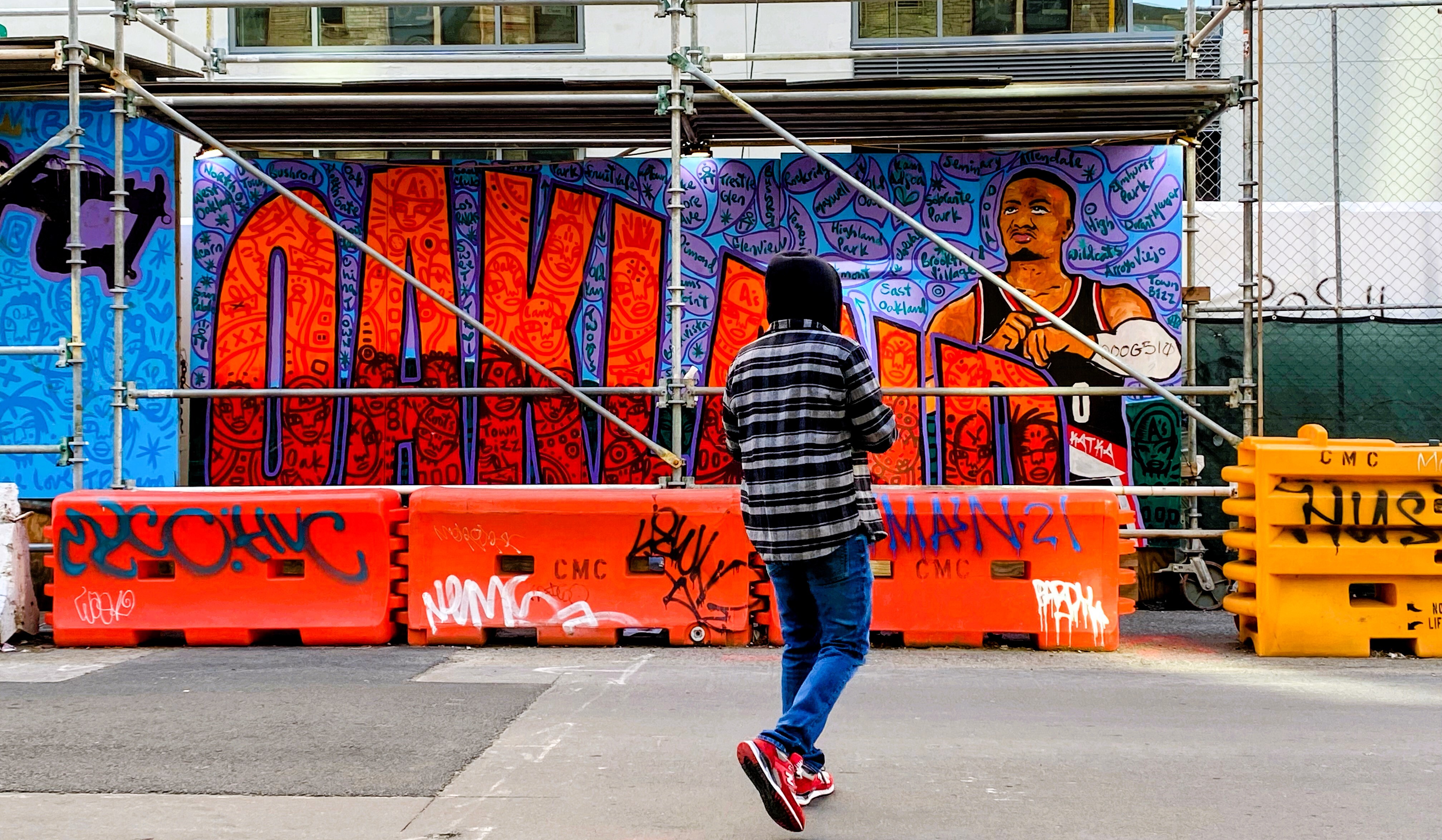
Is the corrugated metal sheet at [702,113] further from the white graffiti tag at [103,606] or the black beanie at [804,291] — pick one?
the black beanie at [804,291]

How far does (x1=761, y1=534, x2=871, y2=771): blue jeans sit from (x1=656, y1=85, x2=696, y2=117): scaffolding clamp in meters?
4.51

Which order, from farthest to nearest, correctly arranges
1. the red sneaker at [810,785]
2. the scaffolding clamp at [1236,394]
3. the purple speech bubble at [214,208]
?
the purple speech bubble at [214,208], the scaffolding clamp at [1236,394], the red sneaker at [810,785]

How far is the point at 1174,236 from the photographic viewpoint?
10.1 m

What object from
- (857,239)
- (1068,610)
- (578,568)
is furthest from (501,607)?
(857,239)

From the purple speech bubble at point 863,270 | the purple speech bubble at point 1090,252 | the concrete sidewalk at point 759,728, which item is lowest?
the concrete sidewalk at point 759,728

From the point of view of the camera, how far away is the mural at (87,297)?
10031 millimetres

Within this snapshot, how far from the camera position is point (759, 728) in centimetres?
565

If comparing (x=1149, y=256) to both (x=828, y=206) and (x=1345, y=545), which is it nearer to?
(x=828, y=206)

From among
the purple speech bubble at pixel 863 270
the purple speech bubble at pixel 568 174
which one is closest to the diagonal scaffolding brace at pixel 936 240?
the purple speech bubble at pixel 863 270

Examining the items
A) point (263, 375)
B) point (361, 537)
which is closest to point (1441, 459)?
point (361, 537)

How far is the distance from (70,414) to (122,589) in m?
2.79

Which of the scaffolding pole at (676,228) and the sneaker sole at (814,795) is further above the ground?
the scaffolding pole at (676,228)

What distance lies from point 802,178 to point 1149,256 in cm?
266

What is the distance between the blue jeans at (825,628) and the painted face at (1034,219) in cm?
619
